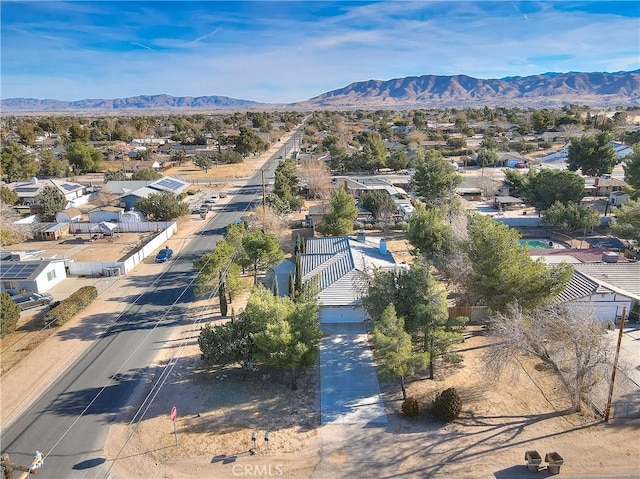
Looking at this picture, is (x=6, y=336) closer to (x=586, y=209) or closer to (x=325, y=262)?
(x=325, y=262)

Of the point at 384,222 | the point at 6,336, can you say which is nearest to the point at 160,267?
the point at 6,336

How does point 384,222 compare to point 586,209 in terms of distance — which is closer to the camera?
point 586,209

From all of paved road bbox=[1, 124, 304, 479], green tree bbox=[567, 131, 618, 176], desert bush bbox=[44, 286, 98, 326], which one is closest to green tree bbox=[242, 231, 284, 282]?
paved road bbox=[1, 124, 304, 479]

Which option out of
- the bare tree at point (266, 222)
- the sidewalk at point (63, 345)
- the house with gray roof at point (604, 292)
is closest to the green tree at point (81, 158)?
the bare tree at point (266, 222)

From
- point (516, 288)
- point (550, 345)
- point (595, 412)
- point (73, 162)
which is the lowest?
point (595, 412)

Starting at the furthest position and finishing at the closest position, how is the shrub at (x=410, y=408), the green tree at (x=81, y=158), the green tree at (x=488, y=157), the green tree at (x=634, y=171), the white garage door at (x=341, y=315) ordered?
the green tree at (x=81, y=158) → the green tree at (x=488, y=157) → the green tree at (x=634, y=171) → the white garage door at (x=341, y=315) → the shrub at (x=410, y=408)

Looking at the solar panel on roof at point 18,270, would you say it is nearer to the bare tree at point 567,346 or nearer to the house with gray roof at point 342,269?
the house with gray roof at point 342,269
